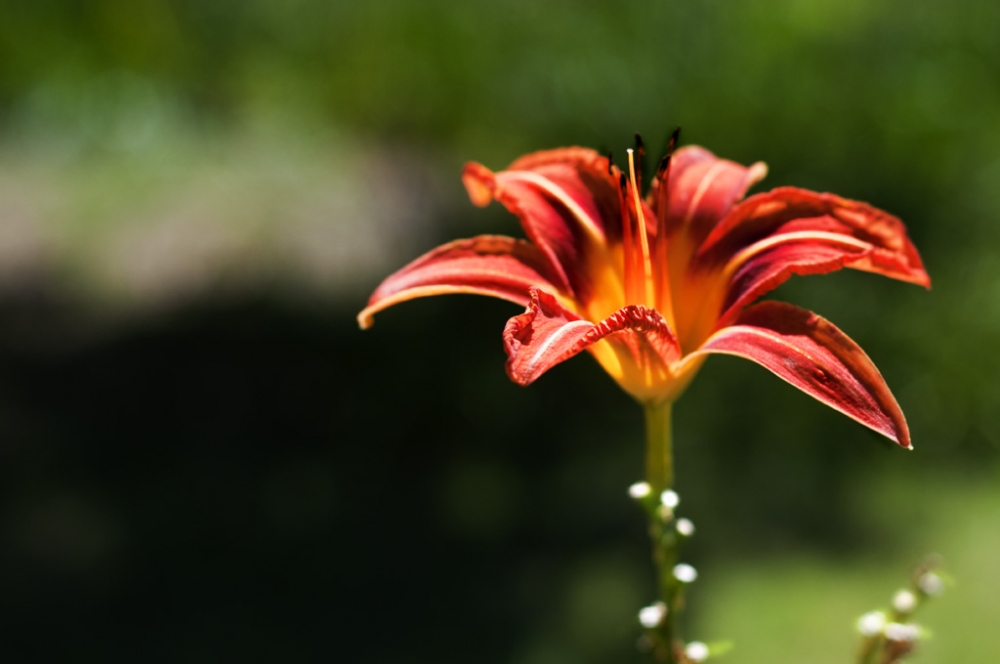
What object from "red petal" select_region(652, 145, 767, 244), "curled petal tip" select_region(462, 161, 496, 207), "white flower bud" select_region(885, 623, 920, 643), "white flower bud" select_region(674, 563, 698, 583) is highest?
"curled petal tip" select_region(462, 161, 496, 207)

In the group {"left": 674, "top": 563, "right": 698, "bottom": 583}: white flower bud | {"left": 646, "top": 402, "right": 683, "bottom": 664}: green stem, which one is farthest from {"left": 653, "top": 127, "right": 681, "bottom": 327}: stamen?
{"left": 674, "top": 563, "right": 698, "bottom": 583}: white flower bud

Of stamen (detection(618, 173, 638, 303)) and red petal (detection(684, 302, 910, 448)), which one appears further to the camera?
stamen (detection(618, 173, 638, 303))

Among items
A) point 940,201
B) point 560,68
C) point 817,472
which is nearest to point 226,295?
point 560,68

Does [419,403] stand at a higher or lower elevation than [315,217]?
lower

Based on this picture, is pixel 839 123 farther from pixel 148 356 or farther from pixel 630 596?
pixel 148 356

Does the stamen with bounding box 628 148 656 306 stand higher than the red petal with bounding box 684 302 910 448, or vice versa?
the stamen with bounding box 628 148 656 306

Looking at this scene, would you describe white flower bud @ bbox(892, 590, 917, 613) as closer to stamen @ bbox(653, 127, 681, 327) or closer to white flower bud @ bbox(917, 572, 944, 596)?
white flower bud @ bbox(917, 572, 944, 596)
